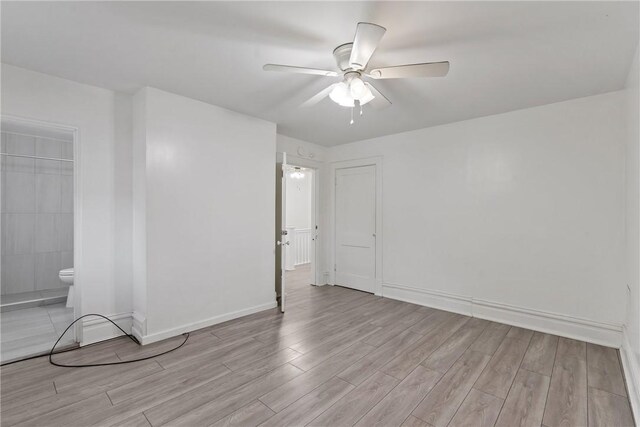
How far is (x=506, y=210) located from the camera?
341 centimetres

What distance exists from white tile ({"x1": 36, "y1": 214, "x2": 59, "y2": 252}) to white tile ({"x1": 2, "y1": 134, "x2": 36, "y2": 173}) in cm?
69

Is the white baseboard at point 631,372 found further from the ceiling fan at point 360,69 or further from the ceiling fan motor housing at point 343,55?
the ceiling fan motor housing at point 343,55

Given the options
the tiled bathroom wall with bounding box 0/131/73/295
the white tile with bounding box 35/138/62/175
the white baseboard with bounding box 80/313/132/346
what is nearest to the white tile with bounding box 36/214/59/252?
the tiled bathroom wall with bounding box 0/131/73/295

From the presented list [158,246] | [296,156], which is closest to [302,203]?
[296,156]

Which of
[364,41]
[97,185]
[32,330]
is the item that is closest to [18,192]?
[32,330]

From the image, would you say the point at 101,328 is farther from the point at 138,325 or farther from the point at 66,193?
the point at 66,193

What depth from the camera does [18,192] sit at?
3.99 meters

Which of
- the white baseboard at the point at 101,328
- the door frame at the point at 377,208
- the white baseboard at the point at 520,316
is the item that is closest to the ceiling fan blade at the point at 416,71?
the door frame at the point at 377,208

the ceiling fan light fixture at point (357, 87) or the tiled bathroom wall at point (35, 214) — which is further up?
the ceiling fan light fixture at point (357, 87)

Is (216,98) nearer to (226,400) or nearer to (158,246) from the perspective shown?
(158,246)

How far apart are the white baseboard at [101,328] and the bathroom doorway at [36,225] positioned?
1.07 metres

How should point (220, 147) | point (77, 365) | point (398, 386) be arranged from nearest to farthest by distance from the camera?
point (398, 386) → point (77, 365) → point (220, 147)

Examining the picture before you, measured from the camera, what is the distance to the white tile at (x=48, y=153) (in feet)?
13.4

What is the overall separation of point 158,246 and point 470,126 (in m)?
3.95
